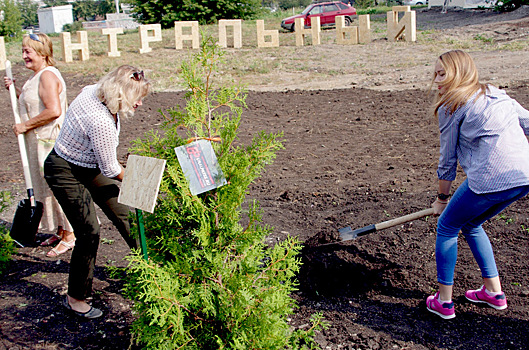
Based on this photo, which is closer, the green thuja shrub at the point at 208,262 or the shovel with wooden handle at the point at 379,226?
the green thuja shrub at the point at 208,262

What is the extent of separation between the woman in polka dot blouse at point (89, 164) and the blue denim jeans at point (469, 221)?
2092mm

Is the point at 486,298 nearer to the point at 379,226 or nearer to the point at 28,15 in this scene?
the point at 379,226

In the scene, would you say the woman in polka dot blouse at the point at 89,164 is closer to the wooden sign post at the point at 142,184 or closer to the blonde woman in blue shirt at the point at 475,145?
the wooden sign post at the point at 142,184

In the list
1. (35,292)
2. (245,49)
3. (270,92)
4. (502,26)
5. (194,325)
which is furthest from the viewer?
(502,26)

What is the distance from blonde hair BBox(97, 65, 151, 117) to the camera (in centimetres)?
310

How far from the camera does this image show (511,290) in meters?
3.64

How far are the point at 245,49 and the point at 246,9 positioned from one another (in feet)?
39.6

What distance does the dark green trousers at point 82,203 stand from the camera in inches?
134

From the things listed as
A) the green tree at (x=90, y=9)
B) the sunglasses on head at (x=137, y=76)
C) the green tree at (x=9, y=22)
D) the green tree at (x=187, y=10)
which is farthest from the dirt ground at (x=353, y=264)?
the green tree at (x=90, y=9)

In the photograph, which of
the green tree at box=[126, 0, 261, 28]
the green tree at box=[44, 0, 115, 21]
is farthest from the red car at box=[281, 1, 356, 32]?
the green tree at box=[44, 0, 115, 21]

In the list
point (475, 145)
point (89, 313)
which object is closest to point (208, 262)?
point (89, 313)

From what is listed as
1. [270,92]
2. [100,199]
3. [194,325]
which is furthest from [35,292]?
[270,92]

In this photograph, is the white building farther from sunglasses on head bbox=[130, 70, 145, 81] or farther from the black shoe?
sunglasses on head bbox=[130, 70, 145, 81]

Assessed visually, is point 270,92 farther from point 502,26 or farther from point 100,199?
point 502,26
